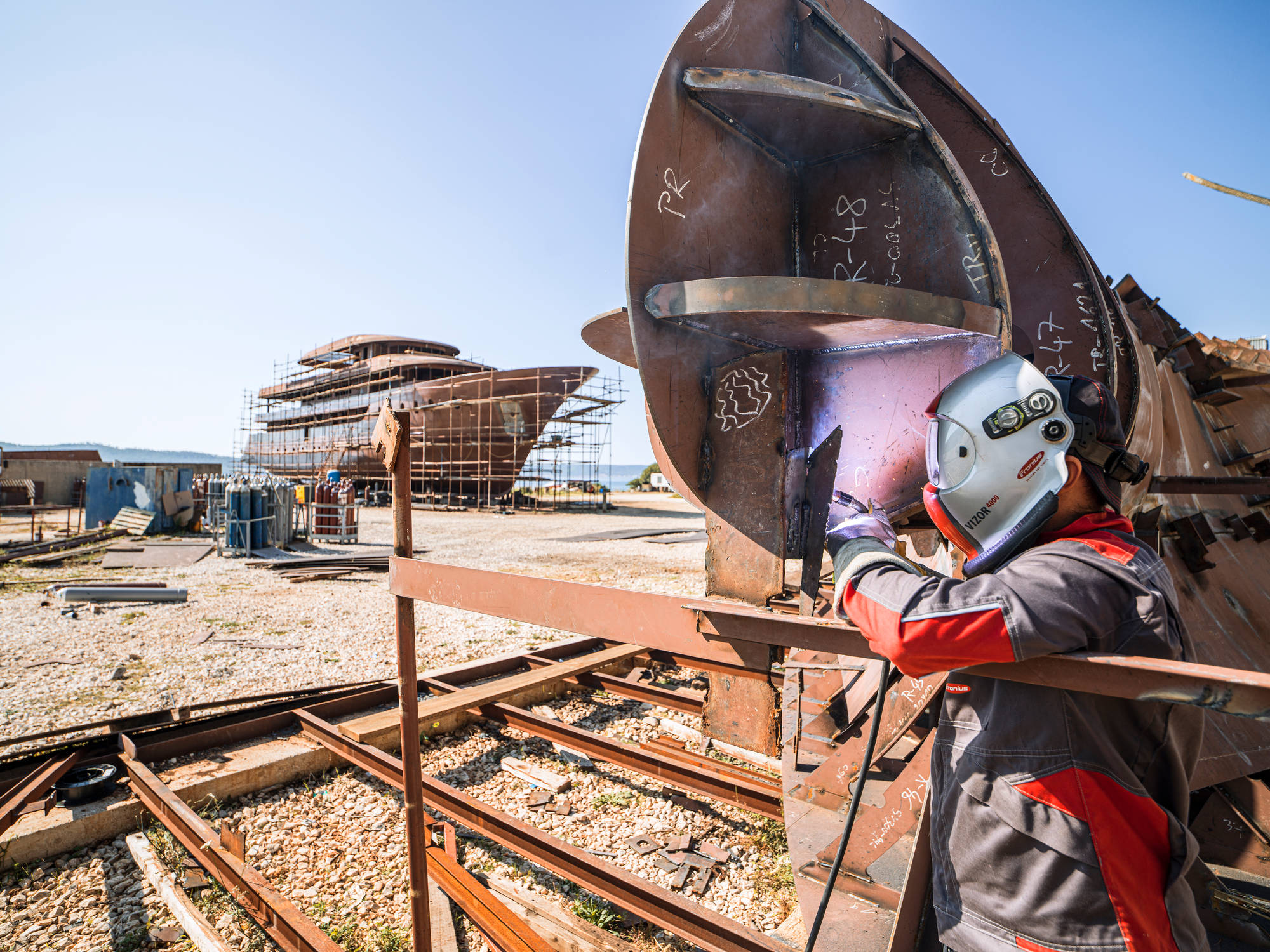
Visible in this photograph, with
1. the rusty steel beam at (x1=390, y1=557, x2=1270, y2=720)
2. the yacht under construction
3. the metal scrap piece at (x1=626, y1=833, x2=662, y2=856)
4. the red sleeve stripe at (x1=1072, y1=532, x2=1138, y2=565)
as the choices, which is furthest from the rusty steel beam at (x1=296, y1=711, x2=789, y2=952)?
the yacht under construction

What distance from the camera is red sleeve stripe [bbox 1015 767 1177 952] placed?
4.20 ft

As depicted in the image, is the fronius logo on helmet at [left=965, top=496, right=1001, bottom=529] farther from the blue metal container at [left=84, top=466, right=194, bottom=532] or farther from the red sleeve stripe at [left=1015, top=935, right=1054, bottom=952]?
the blue metal container at [left=84, top=466, right=194, bottom=532]

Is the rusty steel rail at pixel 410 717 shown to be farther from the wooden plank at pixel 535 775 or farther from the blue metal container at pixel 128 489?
the blue metal container at pixel 128 489

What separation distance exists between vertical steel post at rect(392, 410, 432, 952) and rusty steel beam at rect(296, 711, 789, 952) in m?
0.88

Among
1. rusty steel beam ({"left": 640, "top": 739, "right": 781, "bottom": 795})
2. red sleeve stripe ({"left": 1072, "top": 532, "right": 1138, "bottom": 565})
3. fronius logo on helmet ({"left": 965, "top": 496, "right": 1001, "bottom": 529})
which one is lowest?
rusty steel beam ({"left": 640, "top": 739, "right": 781, "bottom": 795})

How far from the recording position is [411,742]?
2.52 m

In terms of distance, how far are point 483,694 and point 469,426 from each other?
25.8m

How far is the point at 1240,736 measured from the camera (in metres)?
3.27

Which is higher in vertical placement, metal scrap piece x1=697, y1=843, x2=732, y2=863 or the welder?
the welder

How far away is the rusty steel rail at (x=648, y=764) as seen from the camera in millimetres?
3869

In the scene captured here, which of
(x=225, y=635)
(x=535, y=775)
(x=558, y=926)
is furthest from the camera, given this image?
(x=225, y=635)

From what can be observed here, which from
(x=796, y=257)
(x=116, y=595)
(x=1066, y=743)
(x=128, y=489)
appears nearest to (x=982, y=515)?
(x=1066, y=743)

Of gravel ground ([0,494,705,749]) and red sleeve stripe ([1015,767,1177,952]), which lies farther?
gravel ground ([0,494,705,749])

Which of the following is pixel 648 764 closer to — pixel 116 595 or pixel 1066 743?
pixel 1066 743
